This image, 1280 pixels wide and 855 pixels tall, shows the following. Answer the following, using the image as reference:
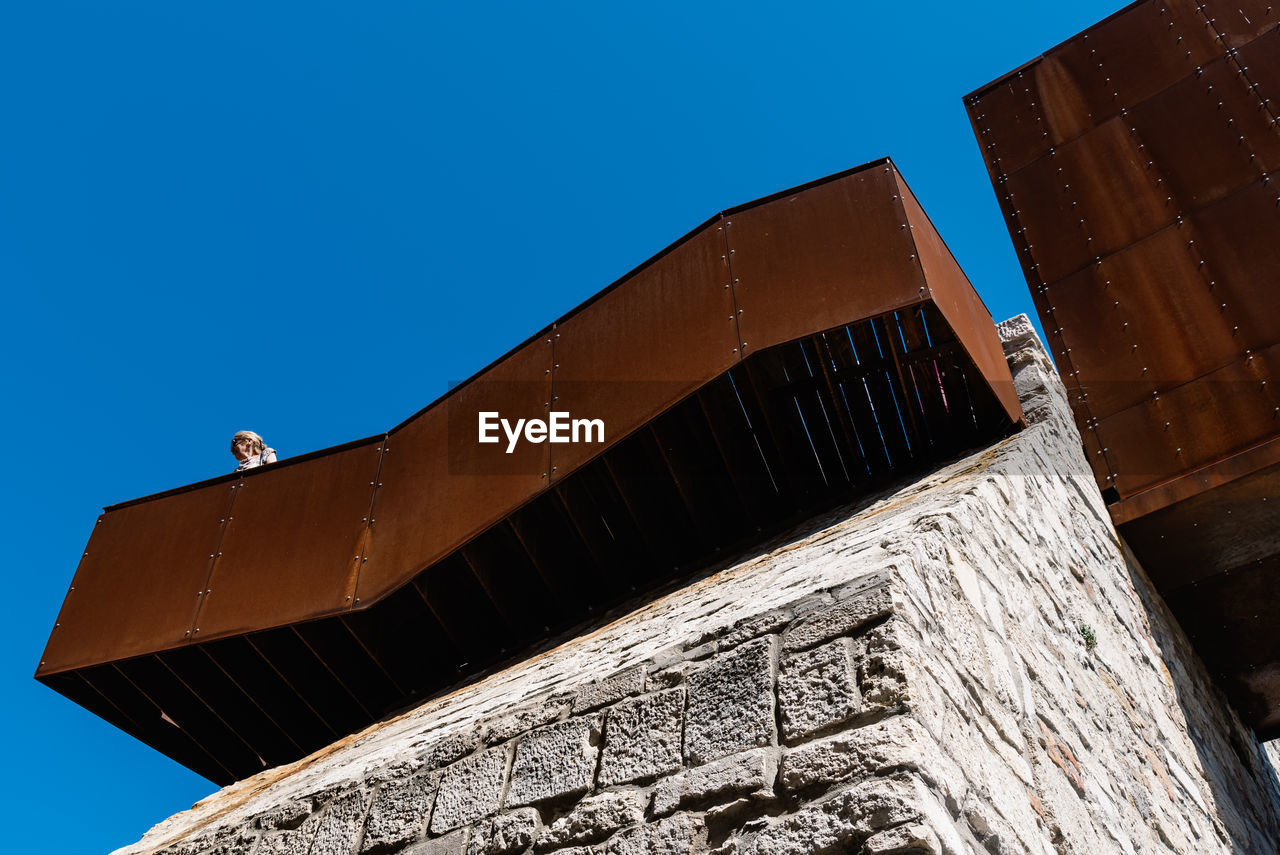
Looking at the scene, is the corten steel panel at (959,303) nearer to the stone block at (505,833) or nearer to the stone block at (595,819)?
the stone block at (595,819)

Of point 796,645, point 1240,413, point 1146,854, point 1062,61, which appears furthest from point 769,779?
point 1062,61

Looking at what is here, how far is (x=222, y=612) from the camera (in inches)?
254

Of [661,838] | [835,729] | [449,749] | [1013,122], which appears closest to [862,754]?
[835,729]

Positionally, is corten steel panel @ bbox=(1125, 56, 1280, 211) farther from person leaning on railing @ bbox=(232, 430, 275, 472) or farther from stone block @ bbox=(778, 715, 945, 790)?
person leaning on railing @ bbox=(232, 430, 275, 472)

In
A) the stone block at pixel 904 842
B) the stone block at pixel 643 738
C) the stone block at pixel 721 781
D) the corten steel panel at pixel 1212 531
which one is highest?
the corten steel panel at pixel 1212 531

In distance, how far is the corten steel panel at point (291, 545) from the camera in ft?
20.6

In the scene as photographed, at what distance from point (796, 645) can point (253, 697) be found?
199 inches

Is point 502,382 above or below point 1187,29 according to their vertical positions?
below

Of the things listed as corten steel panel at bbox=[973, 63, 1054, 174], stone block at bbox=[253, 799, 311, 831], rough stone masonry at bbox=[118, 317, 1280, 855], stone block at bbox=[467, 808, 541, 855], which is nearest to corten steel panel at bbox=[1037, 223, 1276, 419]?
corten steel panel at bbox=[973, 63, 1054, 174]

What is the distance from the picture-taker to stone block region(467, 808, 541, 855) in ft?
9.73

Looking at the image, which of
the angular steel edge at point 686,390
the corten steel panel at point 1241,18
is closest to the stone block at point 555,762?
the angular steel edge at point 686,390

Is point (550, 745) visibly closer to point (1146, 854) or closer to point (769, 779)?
point (769, 779)

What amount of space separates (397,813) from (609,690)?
2.92ft

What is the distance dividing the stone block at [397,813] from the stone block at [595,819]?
62cm
